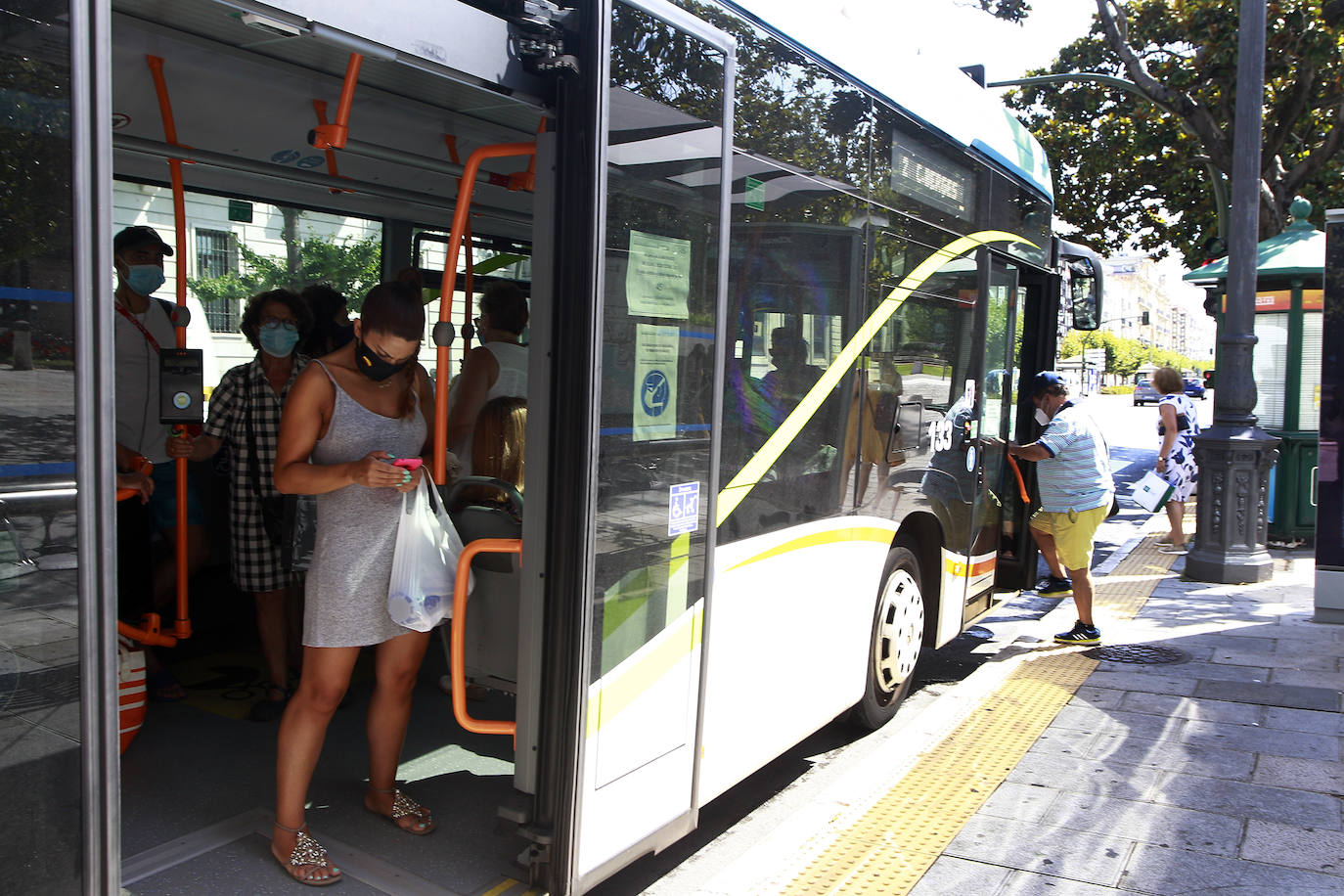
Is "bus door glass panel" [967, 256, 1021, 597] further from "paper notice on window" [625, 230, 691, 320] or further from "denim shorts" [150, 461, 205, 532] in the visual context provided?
"denim shorts" [150, 461, 205, 532]

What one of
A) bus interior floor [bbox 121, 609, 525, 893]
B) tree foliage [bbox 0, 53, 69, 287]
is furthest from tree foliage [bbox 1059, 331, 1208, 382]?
tree foliage [bbox 0, 53, 69, 287]

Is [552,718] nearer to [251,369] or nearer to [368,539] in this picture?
[368,539]

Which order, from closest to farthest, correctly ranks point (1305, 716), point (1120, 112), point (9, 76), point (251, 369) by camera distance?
point (9, 76)
point (251, 369)
point (1305, 716)
point (1120, 112)

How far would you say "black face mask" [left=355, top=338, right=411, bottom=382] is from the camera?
3.11 metres

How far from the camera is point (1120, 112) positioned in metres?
17.7

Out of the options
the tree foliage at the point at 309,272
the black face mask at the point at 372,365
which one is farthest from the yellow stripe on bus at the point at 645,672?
the tree foliage at the point at 309,272

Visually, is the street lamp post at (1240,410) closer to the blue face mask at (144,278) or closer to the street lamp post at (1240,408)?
the street lamp post at (1240,408)

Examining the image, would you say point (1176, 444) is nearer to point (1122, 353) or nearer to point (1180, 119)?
point (1180, 119)

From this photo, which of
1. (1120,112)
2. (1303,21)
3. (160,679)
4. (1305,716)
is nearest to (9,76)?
(160,679)

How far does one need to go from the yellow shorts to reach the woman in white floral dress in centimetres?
400

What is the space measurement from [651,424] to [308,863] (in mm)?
1653

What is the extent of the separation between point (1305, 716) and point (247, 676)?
5.28 metres

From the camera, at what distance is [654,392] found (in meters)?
3.10

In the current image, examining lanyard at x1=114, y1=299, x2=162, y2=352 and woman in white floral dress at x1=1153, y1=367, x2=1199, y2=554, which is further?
woman in white floral dress at x1=1153, y1=367, x2=1199, y2=554
